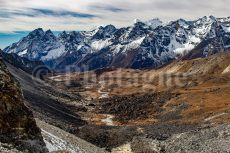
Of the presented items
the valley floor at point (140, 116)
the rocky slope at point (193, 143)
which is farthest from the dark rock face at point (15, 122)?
the rocky slope at point (193, 143)

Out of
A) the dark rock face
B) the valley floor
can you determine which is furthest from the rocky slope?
the dark rock face

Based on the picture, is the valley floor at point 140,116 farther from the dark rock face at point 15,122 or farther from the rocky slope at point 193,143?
the dark rock face at point 15,122

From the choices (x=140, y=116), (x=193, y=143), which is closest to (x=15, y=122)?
(x=193, y=143)

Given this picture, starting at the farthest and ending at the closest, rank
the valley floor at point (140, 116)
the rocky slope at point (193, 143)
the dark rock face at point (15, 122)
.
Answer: the valley floor at point (140, 116) → the rocky slope at point (193, 143) → the dark rock face at point (15, 122)

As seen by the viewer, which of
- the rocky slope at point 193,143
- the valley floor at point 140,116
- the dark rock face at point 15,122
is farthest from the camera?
the valley floor at point 140,116

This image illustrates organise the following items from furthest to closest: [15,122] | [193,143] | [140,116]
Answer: [140,116]
[193,143]
[15,122]

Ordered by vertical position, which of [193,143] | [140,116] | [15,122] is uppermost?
[15,122]

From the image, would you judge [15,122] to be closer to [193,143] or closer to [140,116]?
[193,143]

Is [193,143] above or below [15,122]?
below

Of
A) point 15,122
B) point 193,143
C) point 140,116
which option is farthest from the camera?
point 140,116
